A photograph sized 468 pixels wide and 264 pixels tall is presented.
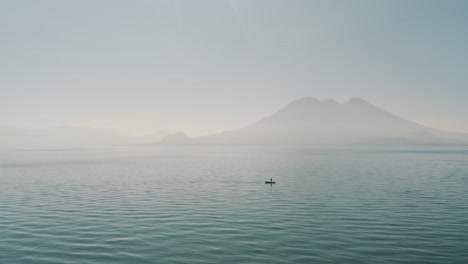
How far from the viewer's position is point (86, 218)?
3312 cm

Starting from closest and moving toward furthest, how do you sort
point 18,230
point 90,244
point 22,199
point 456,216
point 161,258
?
point 161,258, point 90,244, point 18,230, point 456,216, point 22,199

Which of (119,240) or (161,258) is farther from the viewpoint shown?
(119,240)

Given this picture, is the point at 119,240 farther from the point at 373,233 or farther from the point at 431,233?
the point at 431,233

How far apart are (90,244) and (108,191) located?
30274 millimetres

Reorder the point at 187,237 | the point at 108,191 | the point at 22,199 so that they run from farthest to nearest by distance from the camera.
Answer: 1. the point at 108,191
2. the point at 22,199
3. the point at 187,237

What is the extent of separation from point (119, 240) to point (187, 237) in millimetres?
4956

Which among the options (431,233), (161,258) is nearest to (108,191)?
(161,258)

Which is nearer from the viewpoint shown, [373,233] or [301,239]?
[301,239]

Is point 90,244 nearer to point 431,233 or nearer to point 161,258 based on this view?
point 161,258

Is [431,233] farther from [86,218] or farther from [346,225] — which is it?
[86,218]

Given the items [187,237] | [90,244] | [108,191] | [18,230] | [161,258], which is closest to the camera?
[161,258]

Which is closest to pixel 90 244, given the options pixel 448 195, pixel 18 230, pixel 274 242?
pixel 18 230

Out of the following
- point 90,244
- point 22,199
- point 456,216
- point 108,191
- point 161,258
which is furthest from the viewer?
point 108,191

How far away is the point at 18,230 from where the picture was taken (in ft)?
93.4
